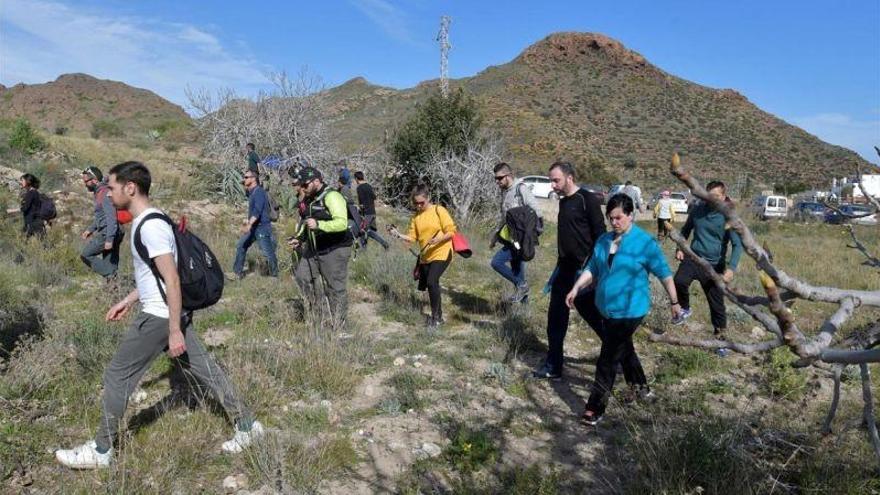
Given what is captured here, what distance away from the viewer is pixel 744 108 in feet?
205

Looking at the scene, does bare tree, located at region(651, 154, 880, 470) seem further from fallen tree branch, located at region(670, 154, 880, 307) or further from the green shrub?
the green shrub

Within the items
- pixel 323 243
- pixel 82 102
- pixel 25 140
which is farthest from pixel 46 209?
pixel 82 102

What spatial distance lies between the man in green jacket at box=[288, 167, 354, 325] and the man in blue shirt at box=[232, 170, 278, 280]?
8.62 feet

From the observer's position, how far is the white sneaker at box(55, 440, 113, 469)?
3365 mm

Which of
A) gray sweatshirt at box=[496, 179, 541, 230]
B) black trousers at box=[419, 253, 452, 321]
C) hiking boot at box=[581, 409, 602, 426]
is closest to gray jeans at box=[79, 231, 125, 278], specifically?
black trousers at box=[419, 253, 452, 321]

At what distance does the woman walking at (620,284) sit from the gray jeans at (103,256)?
5907 millimetres

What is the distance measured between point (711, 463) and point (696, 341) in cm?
239

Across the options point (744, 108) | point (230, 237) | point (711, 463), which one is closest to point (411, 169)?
point (230, 237)

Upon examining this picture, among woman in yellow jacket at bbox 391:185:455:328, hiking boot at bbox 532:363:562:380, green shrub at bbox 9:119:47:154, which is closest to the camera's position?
hiking boot at bbox 532:363:562:380

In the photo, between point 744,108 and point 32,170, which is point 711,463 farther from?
point 744,108

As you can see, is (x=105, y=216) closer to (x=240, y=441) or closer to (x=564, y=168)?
(x=240, y=441)

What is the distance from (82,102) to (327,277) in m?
70.2

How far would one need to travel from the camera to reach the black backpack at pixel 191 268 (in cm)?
332

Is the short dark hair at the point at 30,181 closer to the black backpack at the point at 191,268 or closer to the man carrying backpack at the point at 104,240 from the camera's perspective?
the man carrying backpack at the point at 104,240
